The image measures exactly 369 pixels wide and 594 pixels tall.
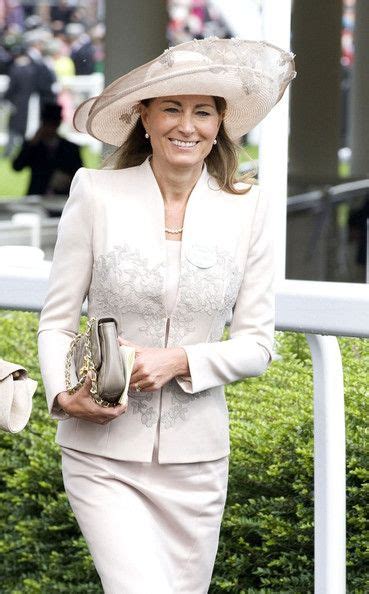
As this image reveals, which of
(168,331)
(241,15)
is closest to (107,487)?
(168,331)

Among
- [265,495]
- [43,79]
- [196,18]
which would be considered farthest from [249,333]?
[196,18]

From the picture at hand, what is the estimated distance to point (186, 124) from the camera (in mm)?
2832

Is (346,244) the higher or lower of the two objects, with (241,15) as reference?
lower

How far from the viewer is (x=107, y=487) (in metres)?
2.82

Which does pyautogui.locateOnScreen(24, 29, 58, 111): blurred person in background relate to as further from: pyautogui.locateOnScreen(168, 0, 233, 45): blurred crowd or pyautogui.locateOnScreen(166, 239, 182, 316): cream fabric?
pyautogui.locateOnScreen(166, 239, 182, 316): cream fabric

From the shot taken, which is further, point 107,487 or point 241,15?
point 241,15

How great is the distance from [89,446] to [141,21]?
8793 millimetres

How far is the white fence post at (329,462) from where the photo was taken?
10.2 ft

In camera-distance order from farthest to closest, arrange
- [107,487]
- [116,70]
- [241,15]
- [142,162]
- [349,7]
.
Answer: [349,7]
[116,70]
[241,15]
[142,162]
[107,487]

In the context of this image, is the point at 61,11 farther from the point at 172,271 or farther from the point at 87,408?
the point at 87,408

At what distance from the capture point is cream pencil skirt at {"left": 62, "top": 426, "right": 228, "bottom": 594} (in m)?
2.76

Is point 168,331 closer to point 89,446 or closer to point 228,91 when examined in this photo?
point 89,446

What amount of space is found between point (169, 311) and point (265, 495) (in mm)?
988

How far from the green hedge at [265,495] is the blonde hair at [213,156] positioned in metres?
0.70
